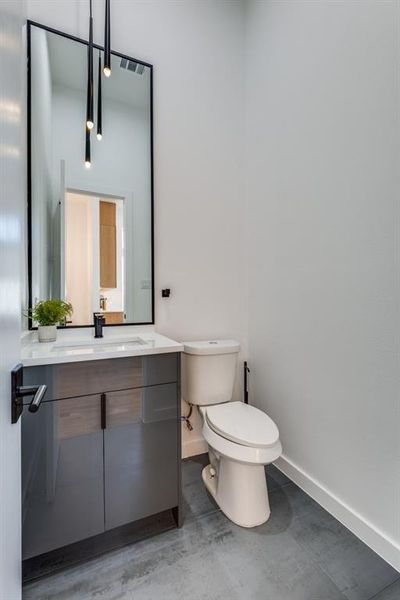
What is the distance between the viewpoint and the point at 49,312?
1.49m

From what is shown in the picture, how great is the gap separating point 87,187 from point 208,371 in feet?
4.28

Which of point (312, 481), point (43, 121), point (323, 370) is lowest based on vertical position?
point (312, 481)

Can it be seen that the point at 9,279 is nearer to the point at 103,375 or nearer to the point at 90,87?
the point at 103,375

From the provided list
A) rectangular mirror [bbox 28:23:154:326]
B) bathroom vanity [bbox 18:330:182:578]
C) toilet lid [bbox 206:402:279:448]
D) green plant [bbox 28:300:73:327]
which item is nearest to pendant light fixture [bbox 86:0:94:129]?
rectangular mirror [bbox 28:23:154:326]

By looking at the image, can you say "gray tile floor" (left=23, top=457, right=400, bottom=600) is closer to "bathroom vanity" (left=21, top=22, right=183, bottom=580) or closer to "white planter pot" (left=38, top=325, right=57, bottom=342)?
"bathroom vanity" (left=21, top=22, right=183, bottom=580)

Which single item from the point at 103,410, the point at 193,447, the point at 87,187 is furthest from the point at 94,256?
the point at 193,447

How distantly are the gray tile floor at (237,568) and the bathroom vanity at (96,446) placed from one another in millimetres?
114

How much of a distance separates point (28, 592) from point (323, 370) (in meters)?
1.57

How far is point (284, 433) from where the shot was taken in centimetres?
187

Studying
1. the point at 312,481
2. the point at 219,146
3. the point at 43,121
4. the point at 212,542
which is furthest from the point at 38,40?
the point at 312,481

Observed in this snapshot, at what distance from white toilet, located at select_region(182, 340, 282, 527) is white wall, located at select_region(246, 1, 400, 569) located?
33 centimetres

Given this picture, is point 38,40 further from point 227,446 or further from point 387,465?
point 387,465

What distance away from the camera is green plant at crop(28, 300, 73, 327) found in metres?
1.48

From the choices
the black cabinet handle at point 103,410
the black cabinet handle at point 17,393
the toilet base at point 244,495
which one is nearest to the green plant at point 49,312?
the black cabinet handle at point 103,410
